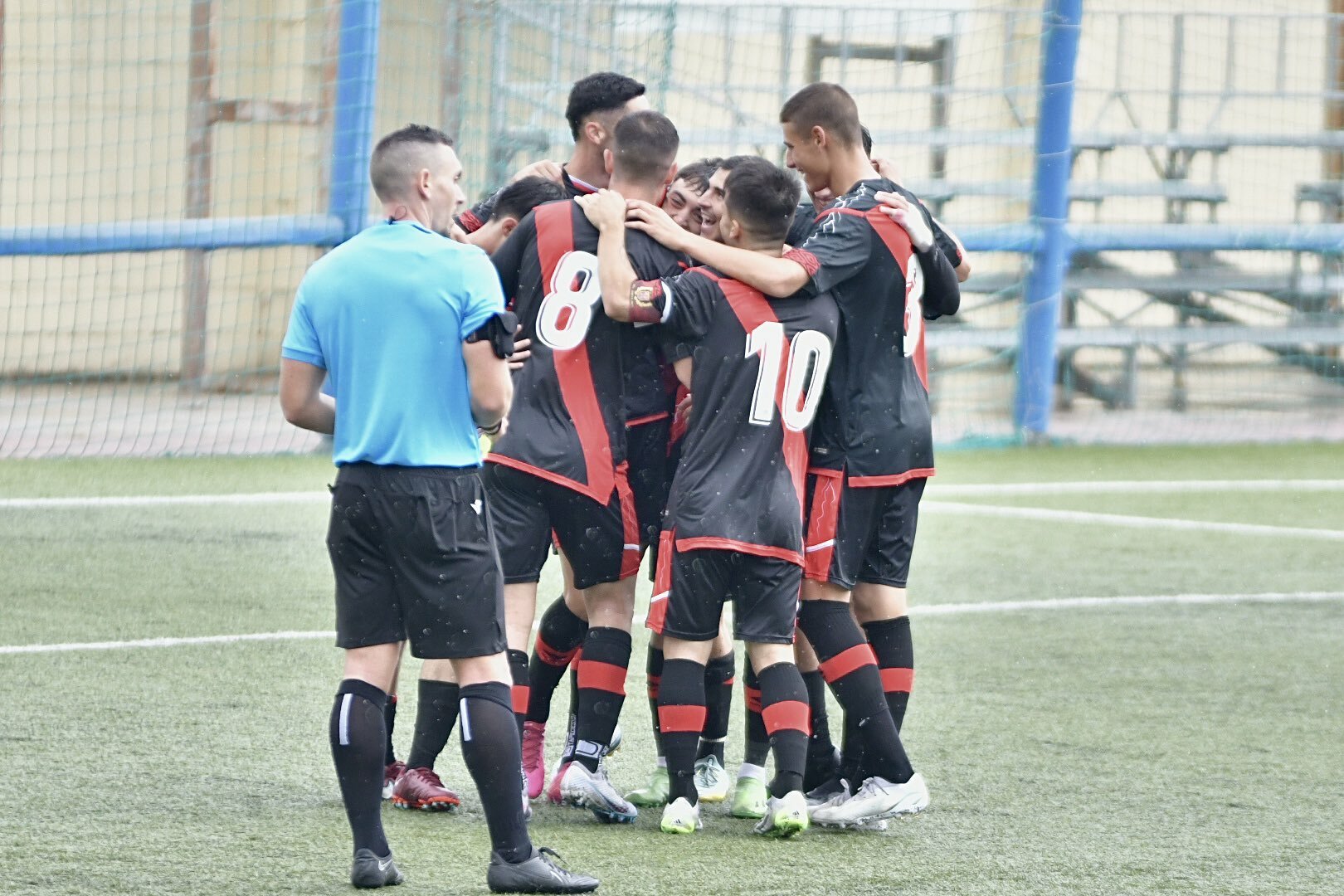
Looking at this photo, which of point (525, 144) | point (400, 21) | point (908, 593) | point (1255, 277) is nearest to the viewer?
point (908, 593)

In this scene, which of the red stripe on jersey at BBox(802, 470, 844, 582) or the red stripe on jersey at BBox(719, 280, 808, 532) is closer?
the red stripe on jersey at BBox(719, 280, 808, 532)

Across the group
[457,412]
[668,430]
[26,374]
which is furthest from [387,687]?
[26,374]

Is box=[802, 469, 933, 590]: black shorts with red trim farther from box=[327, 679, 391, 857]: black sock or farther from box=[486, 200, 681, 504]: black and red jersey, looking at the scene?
box=[327, 679, 391, 857]: black sock

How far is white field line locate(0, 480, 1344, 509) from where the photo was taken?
9.39 metres

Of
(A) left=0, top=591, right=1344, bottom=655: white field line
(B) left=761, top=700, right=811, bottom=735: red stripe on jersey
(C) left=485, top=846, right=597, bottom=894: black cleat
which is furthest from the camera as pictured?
(A) left=0, top=591, right=1344, bottom=655: white field line

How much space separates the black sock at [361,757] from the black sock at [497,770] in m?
0.18

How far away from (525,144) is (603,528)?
26.3ft

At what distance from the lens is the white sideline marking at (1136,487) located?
10.7 meters

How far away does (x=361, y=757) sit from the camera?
374 centimetres

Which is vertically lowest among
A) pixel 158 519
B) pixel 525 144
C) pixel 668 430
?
pixel 158 519

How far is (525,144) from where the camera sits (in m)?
12.2

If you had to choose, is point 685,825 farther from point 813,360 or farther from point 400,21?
point 400,21

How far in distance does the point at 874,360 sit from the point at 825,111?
62 centimetres

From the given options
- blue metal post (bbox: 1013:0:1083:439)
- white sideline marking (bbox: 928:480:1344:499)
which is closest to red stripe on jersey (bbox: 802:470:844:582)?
white sideline marking (bbox: 928:480:1344:499)
